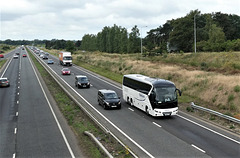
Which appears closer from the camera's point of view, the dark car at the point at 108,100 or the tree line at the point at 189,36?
the dark car at the point at 108,100

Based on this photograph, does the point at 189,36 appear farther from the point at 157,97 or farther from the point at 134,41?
the point at 157,97

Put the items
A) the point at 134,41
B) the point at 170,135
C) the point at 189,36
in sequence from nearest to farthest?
1. the point at 170,135
2. the point at 189,36
3. the point at 134,41

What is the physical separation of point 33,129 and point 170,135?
34.0 feet

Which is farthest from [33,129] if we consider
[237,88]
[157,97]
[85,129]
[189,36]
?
[189,36]

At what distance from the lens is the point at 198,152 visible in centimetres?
A: 1523

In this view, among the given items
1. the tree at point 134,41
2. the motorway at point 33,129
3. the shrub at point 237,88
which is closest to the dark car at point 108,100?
the motorway at point 33,129

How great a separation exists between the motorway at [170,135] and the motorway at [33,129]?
147 inches

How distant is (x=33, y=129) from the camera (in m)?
20.6

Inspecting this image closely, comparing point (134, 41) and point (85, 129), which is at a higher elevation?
point (134, 41)

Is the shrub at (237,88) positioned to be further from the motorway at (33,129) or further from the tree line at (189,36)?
the tree line at (189,36)

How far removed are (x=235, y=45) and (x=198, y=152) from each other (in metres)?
54.9

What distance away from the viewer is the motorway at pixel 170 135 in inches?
606

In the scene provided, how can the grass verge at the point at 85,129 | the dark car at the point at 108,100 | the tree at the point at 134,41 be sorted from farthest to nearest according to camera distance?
the tree at the point at 134,41 < the dark car at the point at 108,100 < the grass verge at the point at 85,129

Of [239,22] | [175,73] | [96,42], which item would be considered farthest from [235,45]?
[96,42]
